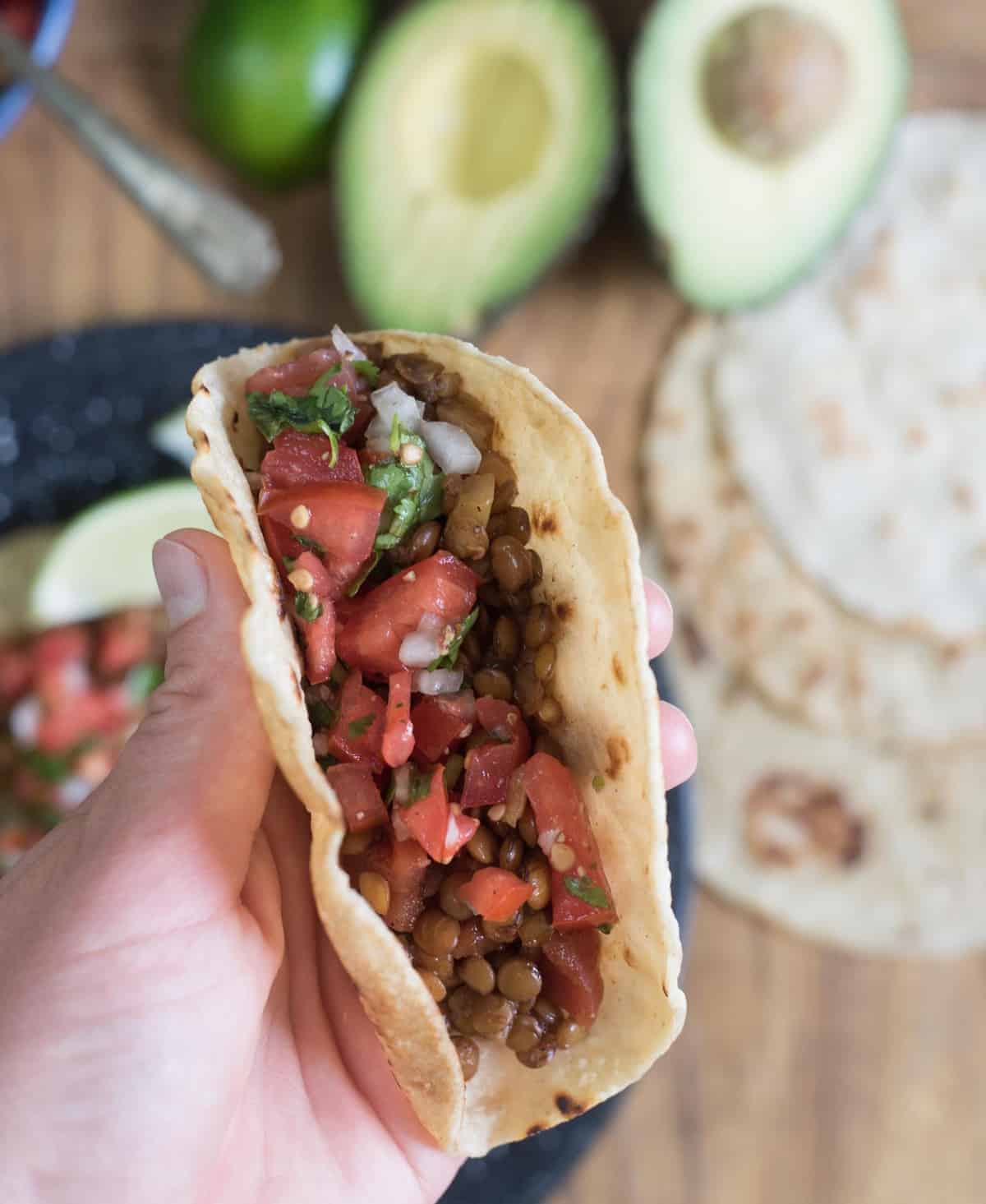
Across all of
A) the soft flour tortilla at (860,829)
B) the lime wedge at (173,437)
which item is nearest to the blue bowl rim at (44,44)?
the lime wedge at (173,437)

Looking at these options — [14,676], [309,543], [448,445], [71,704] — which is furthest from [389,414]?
[14,676]

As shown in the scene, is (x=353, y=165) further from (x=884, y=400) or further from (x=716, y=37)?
(x=884, y=400)

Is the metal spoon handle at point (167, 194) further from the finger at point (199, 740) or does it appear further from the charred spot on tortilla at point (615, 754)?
the charred spot on tortilla at point (615, 754)

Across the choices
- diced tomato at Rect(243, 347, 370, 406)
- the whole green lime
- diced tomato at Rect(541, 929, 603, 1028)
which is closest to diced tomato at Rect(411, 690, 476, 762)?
diced tomato at Rect(541, 929, 603, 1028)

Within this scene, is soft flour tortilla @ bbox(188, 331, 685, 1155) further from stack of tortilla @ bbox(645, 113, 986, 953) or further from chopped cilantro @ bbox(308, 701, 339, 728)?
stack of tortilla @ bbox(645, 113, 986, 953)

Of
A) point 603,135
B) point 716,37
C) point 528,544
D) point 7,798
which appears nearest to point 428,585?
point 528,544

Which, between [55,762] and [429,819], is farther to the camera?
[55,762]

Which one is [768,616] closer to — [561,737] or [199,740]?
[561,737]
